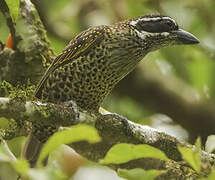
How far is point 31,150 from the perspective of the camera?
13.8 feet

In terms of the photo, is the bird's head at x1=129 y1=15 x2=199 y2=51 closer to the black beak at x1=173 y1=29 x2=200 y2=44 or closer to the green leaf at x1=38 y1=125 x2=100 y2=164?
the black beak at x1=173 y1=29 x2=200 y2=44

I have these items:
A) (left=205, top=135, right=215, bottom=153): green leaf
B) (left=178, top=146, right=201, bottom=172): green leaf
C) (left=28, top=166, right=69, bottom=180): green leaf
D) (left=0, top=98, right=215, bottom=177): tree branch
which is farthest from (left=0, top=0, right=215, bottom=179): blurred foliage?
(left=28, top=166, right=69, bottom=180): green leaf

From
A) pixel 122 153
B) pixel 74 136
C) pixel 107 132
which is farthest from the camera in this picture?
pixel 107 132

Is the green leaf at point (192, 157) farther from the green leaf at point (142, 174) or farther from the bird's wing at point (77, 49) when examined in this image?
the bird's wing at point (77, 49)

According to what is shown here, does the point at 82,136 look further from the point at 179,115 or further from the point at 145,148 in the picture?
the point at 179,115

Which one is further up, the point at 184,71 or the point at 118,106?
the point at 184,71

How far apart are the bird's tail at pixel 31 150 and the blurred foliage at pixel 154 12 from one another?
39.1 inches

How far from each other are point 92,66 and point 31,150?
830mm

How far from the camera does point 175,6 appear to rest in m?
5.64

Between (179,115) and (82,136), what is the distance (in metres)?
3.53

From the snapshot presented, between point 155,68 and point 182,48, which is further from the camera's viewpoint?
point 155,68

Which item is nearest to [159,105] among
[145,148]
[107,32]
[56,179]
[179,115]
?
[179,115]

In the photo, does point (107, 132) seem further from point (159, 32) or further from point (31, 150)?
point (159, 32)

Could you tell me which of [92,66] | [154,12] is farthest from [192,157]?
[154,12]
